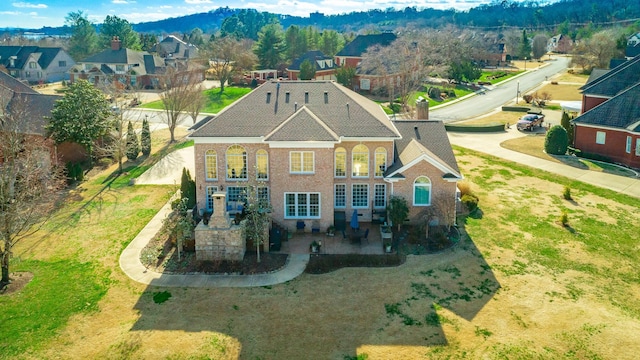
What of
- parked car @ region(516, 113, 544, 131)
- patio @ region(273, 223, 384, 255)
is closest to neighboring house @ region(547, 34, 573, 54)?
parked car @ region(516, 113, 544, 131)

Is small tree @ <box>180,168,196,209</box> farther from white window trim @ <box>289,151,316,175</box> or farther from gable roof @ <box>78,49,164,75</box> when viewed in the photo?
gable roof @ <box>78,49,164,75</box>

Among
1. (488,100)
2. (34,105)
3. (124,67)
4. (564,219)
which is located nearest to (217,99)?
(124,67)

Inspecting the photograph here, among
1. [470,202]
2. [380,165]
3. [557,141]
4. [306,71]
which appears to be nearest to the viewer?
[380,165]

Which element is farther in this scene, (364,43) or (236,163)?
(364,43)

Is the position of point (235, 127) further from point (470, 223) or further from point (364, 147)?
A: point (470, 223)

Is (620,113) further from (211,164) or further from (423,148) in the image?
(211,164)

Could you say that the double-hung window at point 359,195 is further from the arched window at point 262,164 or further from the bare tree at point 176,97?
the bare tree at point 176,97

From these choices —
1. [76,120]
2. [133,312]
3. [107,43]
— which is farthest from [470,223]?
[107,43]

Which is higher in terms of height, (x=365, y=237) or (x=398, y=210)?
(x=398, y=210)
